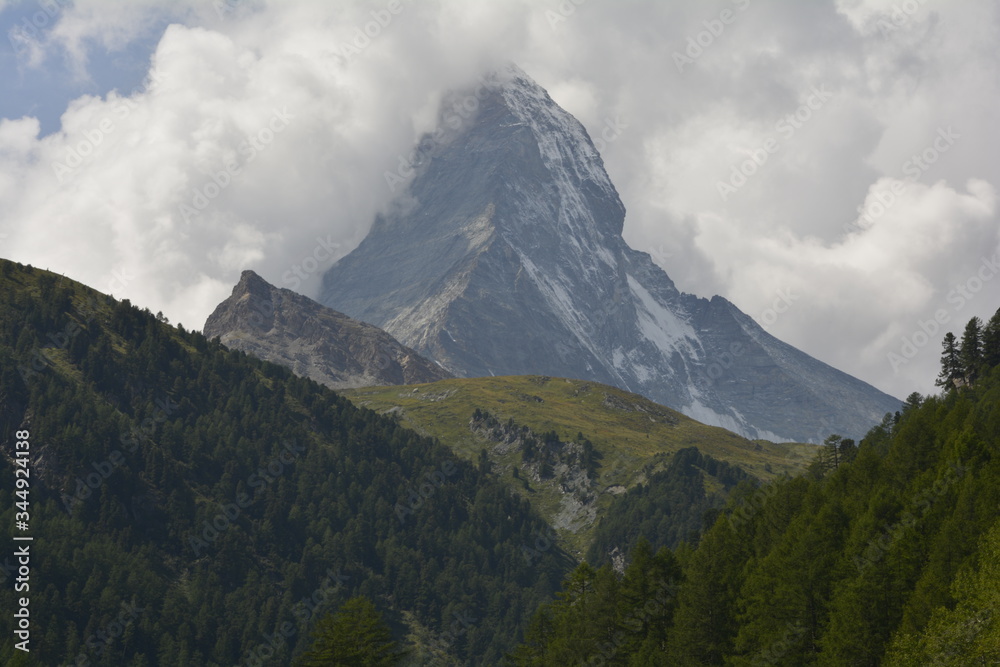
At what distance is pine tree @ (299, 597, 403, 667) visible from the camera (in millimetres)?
83062

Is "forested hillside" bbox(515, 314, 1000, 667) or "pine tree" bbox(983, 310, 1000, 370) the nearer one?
"forested hillside" bbox(515, 314, 1000, 667)

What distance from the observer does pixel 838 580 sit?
252 feet

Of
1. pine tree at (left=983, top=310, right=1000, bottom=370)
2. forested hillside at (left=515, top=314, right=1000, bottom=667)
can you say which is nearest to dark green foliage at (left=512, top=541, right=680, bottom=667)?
forested hillside at (left=515, top=314, right=1000, bottom=667)

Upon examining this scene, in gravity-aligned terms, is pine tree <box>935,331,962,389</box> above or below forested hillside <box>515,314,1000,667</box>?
above

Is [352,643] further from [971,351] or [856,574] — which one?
[971,351]

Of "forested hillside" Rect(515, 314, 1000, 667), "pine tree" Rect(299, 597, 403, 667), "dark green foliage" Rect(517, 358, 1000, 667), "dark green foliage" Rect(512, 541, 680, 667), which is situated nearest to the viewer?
"dark green foliage" Rect(517, 358, 1000, 667)

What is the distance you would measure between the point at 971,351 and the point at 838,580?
75.2m

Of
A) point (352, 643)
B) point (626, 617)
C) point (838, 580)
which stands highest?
point (838, 580)

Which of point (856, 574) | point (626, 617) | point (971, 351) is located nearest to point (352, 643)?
point (626, 617)

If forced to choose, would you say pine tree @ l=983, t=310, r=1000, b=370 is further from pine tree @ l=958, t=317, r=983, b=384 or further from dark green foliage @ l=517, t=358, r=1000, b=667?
dark green foliage @ l=517, t=358, r=1000, b=667

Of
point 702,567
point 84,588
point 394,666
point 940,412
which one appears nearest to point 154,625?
point 84,588

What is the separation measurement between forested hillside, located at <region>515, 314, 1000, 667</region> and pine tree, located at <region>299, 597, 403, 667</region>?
18.1m

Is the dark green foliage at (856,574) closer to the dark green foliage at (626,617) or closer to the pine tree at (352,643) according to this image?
the dark green foliage at (626,617)

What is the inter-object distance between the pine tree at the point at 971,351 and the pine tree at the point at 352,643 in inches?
3587
